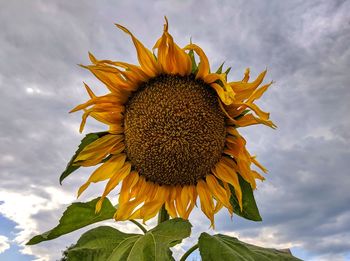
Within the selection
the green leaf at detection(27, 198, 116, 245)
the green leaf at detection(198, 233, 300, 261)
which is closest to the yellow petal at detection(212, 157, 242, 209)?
the green leaf at detection(198, 233, 300, 261)

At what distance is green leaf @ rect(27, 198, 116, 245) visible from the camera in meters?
3.10

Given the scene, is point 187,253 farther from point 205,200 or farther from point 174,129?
point 174,129

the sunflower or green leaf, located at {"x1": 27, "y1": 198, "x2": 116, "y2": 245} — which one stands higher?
the sunflower

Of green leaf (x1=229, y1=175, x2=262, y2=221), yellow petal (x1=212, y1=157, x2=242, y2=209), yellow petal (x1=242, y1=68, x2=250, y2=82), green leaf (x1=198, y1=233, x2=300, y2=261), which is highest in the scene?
yellow petal (x1=242, y1=68, x2=250, y2=82)

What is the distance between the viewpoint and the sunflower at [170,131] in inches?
117

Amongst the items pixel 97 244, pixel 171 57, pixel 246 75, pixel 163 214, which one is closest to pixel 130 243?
pixel 97 244

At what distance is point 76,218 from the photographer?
10.3ft

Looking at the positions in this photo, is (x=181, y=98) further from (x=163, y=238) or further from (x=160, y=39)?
(x=163, y=238)

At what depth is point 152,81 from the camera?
10.3ft

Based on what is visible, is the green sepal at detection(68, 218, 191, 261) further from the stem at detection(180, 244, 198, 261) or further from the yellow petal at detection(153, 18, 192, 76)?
the yellow petal at detection(153, 18, 192, 76)

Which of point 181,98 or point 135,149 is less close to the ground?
point 181,98

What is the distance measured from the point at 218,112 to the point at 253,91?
28 centimetres

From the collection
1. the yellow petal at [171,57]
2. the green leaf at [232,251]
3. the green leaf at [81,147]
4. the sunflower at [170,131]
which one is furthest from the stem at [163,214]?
the yellow petal at [171,57]

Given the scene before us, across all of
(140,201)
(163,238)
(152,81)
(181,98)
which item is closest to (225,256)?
(163,238)
